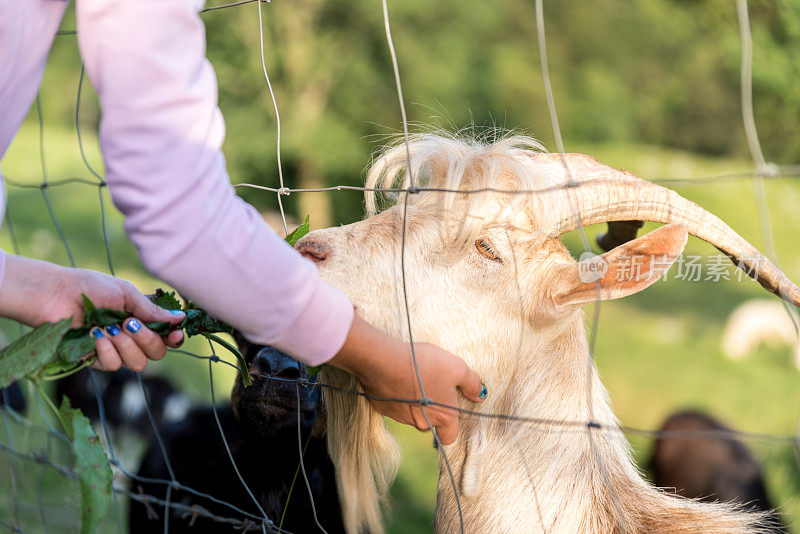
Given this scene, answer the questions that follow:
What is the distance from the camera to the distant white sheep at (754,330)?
9.82 metres

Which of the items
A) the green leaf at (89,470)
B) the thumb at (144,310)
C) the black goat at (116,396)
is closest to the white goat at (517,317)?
the thumb at (144,310)

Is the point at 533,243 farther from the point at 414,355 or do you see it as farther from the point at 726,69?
the point at 726,69

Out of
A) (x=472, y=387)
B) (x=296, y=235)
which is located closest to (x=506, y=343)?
(x=472, y=387)

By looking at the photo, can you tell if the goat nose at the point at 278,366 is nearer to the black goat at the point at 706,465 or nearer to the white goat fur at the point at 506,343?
the white goat fur at the point at 506,343

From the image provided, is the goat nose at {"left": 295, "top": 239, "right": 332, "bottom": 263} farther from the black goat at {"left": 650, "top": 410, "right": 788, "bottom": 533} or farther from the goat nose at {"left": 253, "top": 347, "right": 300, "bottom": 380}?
the black goat at {"left": 650, "top": 410, "right": 788, "bottom": 533}

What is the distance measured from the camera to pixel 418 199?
2.17 meters

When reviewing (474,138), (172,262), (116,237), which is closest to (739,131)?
(116,237)

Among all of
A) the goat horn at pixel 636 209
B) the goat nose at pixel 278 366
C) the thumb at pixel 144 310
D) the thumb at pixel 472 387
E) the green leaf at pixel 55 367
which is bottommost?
the goat nose at pixel 278 366

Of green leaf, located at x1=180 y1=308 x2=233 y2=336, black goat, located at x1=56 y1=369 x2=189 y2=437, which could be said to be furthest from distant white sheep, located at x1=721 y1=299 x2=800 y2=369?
green leaf, located at x1=180 y1=308 x2=233 y2=336

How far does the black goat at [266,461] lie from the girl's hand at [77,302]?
0.48 m

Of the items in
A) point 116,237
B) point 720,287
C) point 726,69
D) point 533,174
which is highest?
point 726,69

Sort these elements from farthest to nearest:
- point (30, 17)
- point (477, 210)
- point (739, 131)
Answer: point (739, 131) < point (477, 210) < point (30, 17)

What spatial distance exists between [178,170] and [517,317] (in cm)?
111

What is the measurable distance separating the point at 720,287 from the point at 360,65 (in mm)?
7820
